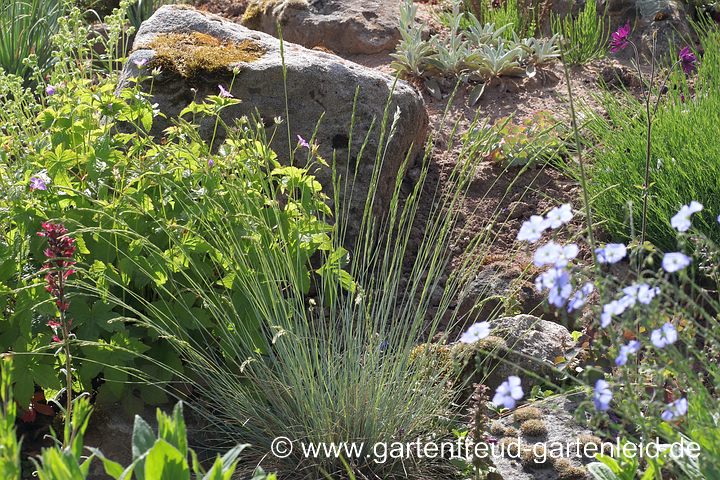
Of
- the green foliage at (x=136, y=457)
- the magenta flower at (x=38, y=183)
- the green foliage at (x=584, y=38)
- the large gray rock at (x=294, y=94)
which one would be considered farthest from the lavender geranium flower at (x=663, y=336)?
the green foliage at (x=584, y=38)

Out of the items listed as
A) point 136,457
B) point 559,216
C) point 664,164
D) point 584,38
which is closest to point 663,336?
point 559,216

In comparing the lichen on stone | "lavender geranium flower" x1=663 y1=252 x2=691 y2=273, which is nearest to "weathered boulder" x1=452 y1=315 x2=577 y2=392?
"lavender geranium flower" x1=663 y1=252 x2=691 y2=273

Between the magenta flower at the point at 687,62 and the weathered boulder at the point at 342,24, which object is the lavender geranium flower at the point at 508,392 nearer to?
the magenta flower at the point at 687,62

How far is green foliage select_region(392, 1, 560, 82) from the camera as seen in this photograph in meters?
4.87

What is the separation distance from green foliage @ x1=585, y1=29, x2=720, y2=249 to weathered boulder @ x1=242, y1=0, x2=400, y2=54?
1919 mm

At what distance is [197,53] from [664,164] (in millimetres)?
2115

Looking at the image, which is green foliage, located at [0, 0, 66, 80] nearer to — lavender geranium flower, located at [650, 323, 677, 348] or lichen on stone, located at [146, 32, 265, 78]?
lichen on stone, located at [146, 32, 265, 78]

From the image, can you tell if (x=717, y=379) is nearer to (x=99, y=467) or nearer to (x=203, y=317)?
(x=203, y=317)

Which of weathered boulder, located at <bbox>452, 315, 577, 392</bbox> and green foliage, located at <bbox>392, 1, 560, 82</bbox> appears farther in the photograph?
green foliage, located at <bbox>392, 1, 560, 82</bbox>

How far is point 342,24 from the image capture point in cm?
553

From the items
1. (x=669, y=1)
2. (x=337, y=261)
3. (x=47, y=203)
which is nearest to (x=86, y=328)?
(x=47, y=203)

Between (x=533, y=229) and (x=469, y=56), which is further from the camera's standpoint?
(x=469, y=56)

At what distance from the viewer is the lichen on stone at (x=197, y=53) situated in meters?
3.92

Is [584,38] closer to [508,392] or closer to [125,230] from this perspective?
[125,230]
